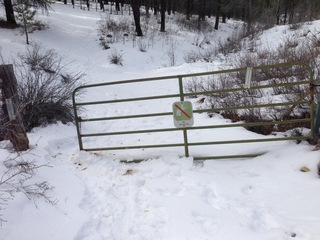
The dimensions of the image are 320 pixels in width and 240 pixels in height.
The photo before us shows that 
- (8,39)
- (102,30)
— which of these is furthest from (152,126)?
(102,30)

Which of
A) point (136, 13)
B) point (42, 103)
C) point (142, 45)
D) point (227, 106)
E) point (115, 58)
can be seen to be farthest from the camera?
point (136, 13)

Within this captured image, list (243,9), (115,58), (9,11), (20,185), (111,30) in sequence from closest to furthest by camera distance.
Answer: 1. (20,185)
2. (115,58)
3. (9,11)
4. (111,30)
5. (243,9)

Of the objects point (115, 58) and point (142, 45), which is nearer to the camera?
point (115, 58)

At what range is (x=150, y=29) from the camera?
24.4 meters

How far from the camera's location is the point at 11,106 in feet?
13.9

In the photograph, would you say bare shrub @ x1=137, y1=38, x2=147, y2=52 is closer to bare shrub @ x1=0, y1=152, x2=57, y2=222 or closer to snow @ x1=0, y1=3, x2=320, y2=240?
snow @ x1=0, y1=3, x2=320, y2=240

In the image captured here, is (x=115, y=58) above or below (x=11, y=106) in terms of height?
below

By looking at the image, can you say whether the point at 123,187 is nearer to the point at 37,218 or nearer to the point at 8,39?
the point at 37,218

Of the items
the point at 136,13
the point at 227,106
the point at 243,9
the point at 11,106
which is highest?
the point at 136,13

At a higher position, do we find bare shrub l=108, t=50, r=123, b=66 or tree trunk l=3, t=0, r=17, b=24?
tree trunk l=3, t=0, r=17, b=24

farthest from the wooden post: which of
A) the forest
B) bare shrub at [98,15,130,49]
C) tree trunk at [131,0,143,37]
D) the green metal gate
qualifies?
tree trunk at [131,0,143,37]

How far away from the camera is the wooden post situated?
420 centimetres

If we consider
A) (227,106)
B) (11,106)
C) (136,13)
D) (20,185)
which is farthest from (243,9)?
(20,185)

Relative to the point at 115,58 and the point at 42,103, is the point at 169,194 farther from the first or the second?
the point at 115,58
